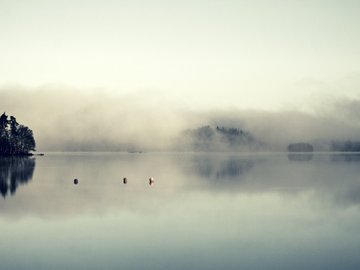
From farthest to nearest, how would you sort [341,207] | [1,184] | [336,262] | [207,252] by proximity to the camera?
1. [1,184]
2. [341,207]
3. [207,252]
4. [336,262]

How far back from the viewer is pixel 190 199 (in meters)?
70.4

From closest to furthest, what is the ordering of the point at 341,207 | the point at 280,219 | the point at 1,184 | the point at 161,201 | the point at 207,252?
the point at 207,252
the point at 280,219
the point at 341,207
the point at 161,201
the point at 1,184

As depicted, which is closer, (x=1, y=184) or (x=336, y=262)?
(x=336, y=262)

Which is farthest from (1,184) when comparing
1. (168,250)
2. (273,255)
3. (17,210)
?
(273,255)

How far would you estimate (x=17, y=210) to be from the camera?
55.2m

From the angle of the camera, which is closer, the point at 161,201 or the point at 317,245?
the point at 317,245

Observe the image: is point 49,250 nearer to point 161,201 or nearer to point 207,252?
point 207,252

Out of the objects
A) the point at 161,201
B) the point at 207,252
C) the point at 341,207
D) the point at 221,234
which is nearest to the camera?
the point at 207,252

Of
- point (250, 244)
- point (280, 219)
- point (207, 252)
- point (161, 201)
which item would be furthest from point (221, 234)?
point (161, 201)

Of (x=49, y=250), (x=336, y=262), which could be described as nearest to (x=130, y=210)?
(x=49, y=250)

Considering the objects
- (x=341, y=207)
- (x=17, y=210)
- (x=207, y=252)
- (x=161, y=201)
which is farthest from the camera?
(x=161, y=201)

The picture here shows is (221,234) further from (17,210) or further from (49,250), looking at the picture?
(17,210)

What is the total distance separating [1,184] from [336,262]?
75584mm

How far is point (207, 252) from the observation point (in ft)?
113
